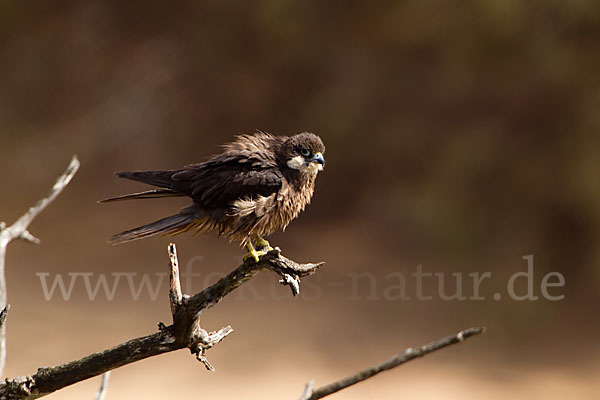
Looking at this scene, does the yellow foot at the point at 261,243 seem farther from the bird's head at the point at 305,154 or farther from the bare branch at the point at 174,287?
the bare branch at the point at 174,287

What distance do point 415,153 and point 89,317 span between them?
3.51 m

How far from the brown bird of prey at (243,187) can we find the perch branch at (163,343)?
0.55 ft

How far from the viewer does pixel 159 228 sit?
2.26 metres

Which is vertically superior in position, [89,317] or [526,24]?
[526,24]

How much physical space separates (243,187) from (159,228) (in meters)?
0.34

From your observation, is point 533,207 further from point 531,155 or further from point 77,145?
point 77,145

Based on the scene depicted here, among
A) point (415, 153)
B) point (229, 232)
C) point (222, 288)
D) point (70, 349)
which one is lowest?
point (222, 288)

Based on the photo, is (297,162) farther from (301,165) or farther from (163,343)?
(163,343)

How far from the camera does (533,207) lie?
617cm

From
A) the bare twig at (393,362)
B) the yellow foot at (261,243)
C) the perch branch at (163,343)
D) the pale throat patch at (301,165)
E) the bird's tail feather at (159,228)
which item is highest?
the pale throat patch at (301,165)

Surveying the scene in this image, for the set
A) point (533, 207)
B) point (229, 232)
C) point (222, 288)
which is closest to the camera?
point (222, 288)

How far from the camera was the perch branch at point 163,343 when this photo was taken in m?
1.90

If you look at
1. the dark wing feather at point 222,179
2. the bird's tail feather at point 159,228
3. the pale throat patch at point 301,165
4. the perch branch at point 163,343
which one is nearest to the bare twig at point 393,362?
the perch branch at point 163,343

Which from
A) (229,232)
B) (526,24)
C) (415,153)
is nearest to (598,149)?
(526,24)
